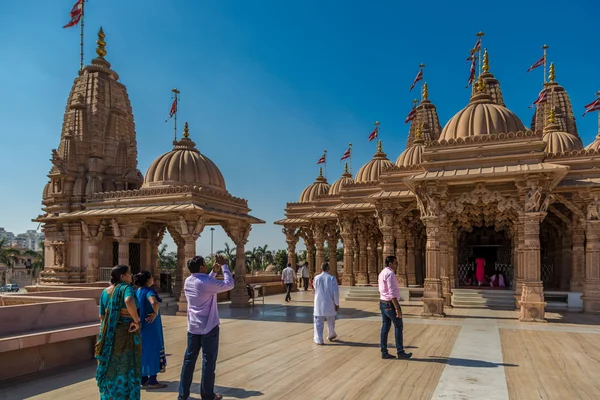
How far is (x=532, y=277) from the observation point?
1309cm

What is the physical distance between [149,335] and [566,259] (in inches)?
758

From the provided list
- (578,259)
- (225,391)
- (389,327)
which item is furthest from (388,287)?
(578,259)

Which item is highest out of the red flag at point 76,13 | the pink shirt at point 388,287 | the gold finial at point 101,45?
the red flag at point 76,13

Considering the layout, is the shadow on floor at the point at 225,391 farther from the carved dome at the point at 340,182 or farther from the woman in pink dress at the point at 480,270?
the carved dome at the point at 340,182

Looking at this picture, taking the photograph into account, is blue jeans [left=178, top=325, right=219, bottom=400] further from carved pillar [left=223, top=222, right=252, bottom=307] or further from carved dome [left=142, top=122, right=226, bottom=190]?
carved pillar [left=223, top=222, right=252, bottom=307]

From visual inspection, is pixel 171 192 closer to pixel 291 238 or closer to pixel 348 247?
pixel 348 247

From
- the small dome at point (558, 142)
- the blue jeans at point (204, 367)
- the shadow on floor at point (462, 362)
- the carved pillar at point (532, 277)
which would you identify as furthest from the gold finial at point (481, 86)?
the blue jeans at point (204, 367)

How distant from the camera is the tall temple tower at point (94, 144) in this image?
22.3 meters

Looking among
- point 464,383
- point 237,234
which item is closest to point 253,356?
point 464,383

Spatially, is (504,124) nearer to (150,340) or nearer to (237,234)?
(237,234)

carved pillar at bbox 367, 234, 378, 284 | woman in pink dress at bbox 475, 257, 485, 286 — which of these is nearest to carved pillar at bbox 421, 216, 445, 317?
woman in pink dress at bbox 475, 257, 485, 286

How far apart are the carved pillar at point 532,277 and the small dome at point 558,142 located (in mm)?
9133

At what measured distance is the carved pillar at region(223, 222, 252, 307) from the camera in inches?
707

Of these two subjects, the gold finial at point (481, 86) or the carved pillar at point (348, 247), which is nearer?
the gold finial at point (481, 86)
